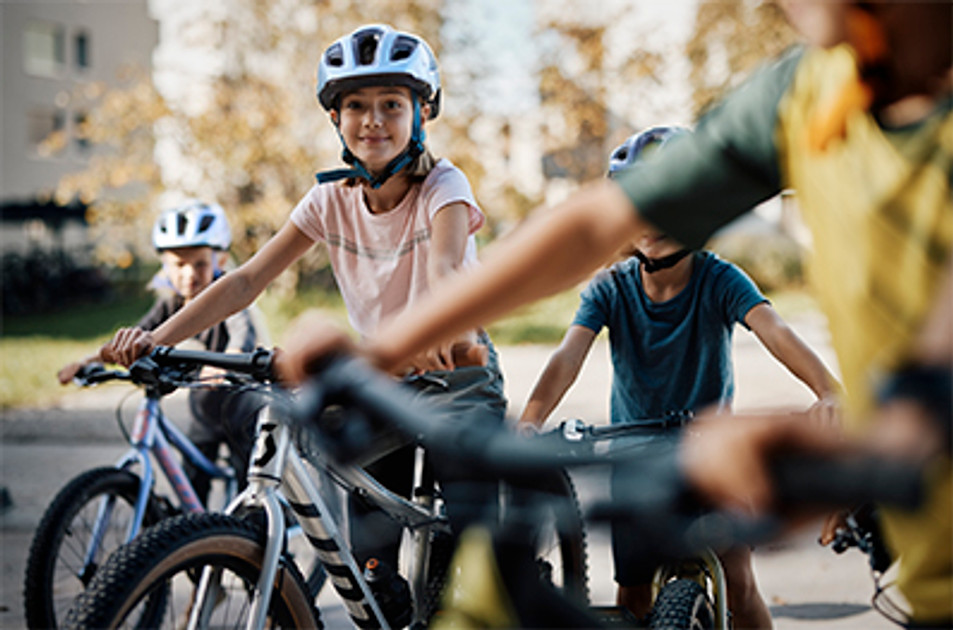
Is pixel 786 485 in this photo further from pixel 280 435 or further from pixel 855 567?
pixel 855 567

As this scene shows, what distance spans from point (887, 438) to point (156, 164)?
16444mm

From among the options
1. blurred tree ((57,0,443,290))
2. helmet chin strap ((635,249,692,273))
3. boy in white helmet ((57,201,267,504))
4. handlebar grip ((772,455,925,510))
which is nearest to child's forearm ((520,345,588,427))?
helmet chin strap ((635,249,692,273))

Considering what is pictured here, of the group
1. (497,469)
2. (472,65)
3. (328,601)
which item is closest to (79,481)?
(328,601)

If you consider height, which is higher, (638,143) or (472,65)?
(472,65)

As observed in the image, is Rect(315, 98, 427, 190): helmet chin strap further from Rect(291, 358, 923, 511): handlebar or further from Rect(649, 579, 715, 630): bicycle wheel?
Rect(291, 358, 923, 511): handlebar

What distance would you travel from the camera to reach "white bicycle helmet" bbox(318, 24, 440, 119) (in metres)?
3.29

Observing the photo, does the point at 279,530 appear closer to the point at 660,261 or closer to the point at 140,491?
the point at 660,261

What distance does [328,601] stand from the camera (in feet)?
16.4

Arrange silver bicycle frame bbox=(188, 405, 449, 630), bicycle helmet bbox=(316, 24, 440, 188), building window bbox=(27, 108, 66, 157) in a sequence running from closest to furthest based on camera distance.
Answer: silver bicycle frame bbox=(188, 405, 449, 630)
bicycle helmet bbox=(316, 24, 440, 188)
building window bbox=(27, 108, 66, 157)

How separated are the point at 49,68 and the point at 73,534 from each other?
126 feet

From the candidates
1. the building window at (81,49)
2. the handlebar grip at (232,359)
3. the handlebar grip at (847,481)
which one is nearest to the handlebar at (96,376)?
the handlebar grip at (232,359)

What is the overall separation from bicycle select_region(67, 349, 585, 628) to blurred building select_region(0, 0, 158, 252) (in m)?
32.3

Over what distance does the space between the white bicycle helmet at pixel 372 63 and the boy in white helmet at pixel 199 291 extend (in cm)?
159

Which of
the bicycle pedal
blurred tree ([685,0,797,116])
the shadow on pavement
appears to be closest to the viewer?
the bicycle pedal
